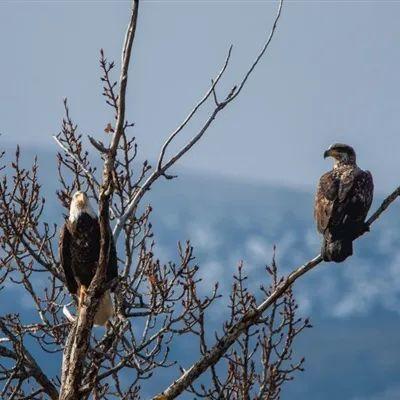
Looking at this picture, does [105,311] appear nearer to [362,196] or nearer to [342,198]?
[342,198]

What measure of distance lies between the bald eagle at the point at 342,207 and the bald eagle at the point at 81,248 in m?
2.15

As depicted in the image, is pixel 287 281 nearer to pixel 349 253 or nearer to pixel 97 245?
pixel 349 253

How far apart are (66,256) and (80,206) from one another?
0.55m

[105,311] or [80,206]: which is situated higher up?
[80,206]

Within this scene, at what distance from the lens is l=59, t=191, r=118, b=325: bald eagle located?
29.8ft

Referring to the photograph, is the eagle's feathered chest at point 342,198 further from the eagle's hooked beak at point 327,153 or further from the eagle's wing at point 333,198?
the eagle's hooked beak at point 327,153

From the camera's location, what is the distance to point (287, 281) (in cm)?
665

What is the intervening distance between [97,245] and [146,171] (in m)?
1.27

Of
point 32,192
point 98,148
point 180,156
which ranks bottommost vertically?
point 98,148

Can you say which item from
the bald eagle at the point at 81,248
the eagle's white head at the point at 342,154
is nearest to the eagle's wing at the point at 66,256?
the bald eagle at the point at 81,248

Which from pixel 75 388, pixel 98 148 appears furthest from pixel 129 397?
pixel 98 148

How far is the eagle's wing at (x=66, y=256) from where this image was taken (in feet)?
30.4

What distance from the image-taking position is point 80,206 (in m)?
9.08

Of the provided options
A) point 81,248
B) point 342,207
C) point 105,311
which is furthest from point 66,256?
point 342,207
